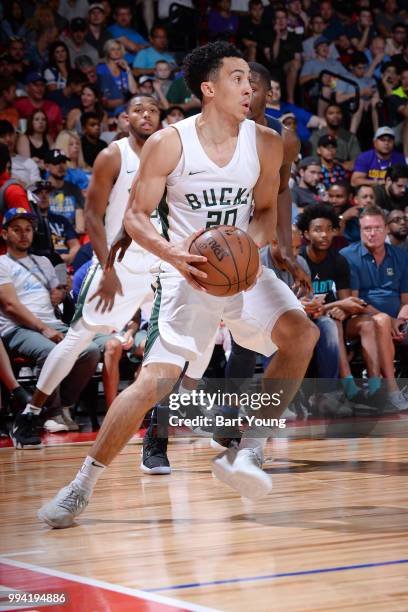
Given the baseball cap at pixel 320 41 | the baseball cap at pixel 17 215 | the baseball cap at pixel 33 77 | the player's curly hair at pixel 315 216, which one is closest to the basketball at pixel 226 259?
the baseball cap at pixel 17 215

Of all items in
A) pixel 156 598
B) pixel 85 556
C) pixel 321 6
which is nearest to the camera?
pixel 156 598

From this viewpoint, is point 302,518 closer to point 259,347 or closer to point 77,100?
point 259,347

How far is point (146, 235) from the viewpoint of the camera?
13.2 ft

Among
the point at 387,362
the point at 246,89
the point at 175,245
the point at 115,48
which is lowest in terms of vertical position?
the point at 387,362

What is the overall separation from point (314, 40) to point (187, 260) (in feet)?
32.2

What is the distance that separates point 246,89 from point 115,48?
729 centimetres

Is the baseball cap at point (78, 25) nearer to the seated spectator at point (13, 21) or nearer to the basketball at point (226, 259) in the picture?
the seated spectator at point (13, 21)

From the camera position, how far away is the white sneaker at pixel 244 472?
12.9 feet

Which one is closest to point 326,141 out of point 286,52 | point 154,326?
point 286,52

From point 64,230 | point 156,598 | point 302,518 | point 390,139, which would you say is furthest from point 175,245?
point 390,139

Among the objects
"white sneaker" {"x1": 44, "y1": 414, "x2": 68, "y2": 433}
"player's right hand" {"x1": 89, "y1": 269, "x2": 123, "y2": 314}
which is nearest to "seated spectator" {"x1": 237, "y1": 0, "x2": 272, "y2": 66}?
"white sneaker" {"x1": 44, "y1": 414, "x2": 68, "y2": 433}

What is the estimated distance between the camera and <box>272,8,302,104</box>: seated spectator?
1236 centimetres

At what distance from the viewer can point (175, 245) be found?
3965 millimetres

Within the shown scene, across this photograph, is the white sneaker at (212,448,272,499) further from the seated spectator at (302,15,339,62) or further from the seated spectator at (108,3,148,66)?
the seated spectator at (302,15,339,62)
